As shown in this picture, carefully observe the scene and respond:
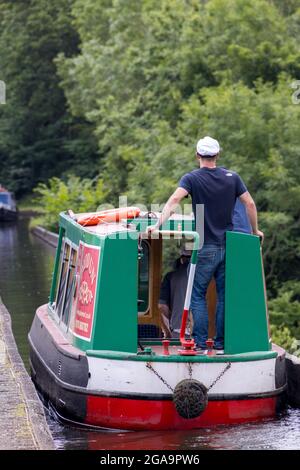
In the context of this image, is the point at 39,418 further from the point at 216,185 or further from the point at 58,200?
the point at 58,200

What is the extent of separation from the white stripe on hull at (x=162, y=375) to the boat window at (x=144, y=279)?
2.22m

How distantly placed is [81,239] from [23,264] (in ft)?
56.1

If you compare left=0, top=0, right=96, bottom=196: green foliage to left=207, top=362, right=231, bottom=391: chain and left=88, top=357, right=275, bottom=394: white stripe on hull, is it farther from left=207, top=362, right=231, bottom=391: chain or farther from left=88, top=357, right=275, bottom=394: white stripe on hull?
left=207, top=362, right=231, bottom=391: chain

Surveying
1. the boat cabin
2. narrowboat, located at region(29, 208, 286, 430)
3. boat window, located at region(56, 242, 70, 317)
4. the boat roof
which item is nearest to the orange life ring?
the boat roof

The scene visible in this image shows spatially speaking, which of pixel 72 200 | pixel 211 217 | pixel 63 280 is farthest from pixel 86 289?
pixel 72 200

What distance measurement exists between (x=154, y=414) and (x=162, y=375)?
15.0 inches

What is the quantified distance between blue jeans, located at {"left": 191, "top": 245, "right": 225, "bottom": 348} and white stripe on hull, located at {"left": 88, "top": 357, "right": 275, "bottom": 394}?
46 centimetres

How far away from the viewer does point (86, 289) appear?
12453 millimetres

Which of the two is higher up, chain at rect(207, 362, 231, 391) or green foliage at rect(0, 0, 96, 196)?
green foliage at rect(0, 0, 96, 196)

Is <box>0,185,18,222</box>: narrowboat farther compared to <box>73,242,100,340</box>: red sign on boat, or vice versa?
<box>0,185,18,222</box>: narrowboat

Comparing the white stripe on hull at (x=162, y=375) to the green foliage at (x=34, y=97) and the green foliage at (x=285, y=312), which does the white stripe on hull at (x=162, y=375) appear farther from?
the green foliage at (x=34, y=97)

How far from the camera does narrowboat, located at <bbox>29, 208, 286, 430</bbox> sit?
11.4m

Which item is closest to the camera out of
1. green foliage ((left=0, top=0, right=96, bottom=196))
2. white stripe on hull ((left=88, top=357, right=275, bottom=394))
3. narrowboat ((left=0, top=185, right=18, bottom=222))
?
white stripe on hull ((left=88, top=357, right=275, bottom=394))

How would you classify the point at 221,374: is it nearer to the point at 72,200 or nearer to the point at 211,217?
the point at 211,217
